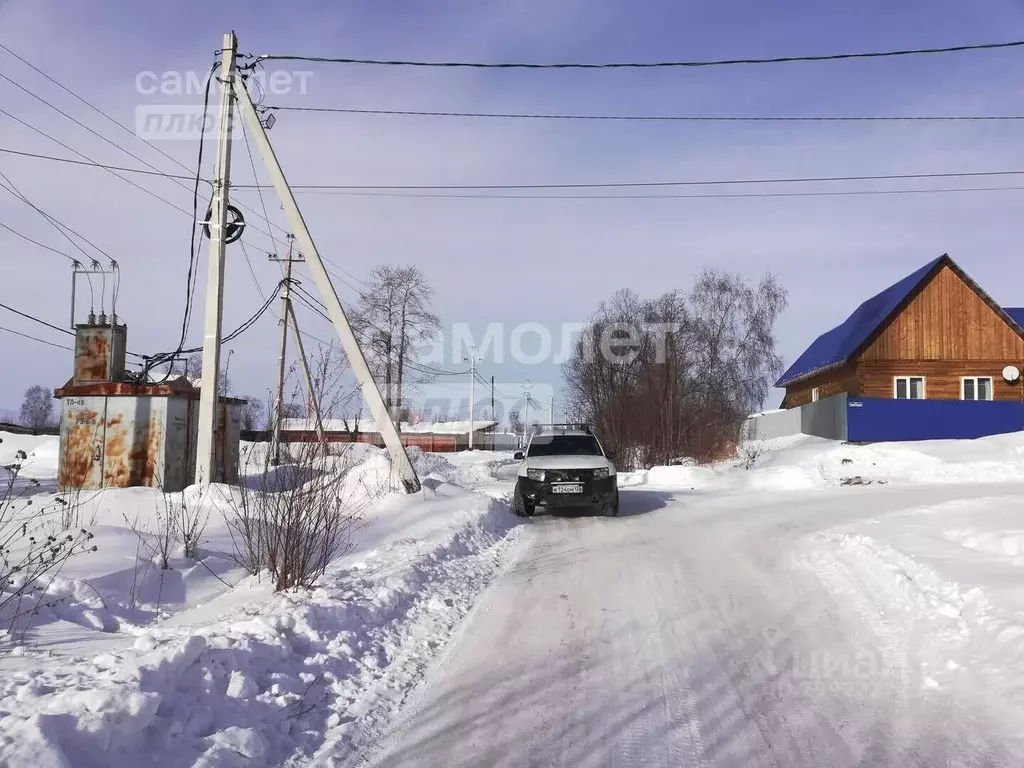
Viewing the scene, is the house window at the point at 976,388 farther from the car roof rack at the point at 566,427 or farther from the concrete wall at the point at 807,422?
the car roof rack at the point at 566,427

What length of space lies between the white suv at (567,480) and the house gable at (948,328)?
2070 centimetres

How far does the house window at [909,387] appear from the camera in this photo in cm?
3178

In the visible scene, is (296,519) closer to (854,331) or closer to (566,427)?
(566,427)

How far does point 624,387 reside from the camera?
119ft

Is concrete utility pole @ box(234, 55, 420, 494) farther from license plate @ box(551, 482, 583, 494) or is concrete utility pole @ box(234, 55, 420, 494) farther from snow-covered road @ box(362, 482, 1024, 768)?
snow-covered road @ box(362, 482, 1024, 768)

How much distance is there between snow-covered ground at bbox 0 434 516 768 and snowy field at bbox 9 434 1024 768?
18 millimetres

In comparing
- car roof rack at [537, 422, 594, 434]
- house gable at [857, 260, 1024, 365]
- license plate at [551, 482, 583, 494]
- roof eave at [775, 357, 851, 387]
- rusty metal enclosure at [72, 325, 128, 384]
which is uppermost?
house gable at [857, 260, 1024, 365]

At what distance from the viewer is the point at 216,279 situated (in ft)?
44.0

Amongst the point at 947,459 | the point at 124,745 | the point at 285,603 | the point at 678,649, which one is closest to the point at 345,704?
the point at 124,745

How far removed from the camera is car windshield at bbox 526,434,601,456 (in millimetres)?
15922

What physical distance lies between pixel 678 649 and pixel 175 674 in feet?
11.5

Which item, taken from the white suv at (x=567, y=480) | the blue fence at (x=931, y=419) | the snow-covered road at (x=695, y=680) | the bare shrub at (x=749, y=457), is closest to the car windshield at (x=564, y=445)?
the white suv at (x=567, y=480)

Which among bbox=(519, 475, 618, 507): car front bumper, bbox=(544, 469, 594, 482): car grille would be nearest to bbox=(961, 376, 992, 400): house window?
bbox=(519, 475, 618, 507): car front bumper

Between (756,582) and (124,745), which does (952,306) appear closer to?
(756,582)
